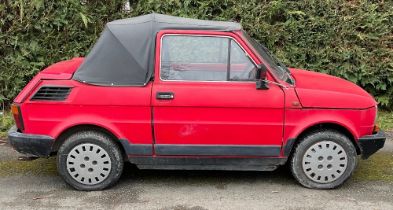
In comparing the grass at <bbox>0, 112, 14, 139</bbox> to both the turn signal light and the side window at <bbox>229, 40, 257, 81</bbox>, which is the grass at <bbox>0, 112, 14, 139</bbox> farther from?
the side window at <bbox>229, 40, 257, 81</bbox>

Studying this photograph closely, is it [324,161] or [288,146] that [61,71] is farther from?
[324,161]

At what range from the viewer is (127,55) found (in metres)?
4.95

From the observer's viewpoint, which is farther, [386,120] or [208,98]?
[386,120]

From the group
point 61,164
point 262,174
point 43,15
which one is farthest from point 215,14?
point 61,164

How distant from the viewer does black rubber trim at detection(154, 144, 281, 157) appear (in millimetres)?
4992

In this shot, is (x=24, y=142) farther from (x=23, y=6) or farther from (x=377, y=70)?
(x=377, y=70)

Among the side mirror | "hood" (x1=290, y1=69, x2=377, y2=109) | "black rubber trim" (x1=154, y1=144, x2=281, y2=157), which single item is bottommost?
"black rubber trim" (x1=154, y1=144, x2=281, y2=157)

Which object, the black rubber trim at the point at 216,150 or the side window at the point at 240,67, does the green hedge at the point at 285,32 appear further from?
the black rubber trim at the point at 216,150

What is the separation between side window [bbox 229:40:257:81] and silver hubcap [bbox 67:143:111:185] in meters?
1.53

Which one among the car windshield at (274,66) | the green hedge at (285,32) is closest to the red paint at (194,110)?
the car windshield at (274,66)

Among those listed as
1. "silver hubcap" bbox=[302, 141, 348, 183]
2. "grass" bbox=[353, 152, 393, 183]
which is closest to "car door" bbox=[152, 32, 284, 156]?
"silver hubcap" bbox=[302, 141, 348, 183]

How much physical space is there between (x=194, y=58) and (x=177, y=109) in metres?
0.54

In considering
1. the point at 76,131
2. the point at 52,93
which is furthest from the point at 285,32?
the point at 52,93

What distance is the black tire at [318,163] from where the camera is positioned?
5.05 metres
